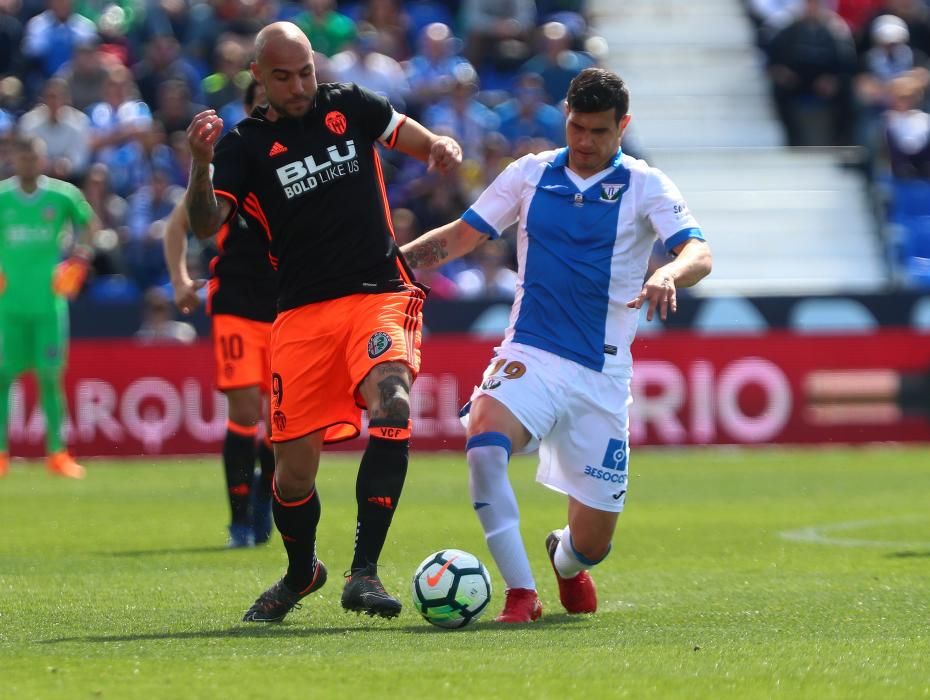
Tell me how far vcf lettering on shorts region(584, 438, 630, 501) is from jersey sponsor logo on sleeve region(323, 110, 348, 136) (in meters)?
1.71

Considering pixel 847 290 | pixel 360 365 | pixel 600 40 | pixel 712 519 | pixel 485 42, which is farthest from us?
pixel 600 40

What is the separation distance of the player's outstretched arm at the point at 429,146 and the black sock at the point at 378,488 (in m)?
1.31

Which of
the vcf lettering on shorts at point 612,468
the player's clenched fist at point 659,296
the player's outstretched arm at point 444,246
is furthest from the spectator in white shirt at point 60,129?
the player's clenched fist at point 659,296

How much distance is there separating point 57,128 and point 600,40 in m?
8.13

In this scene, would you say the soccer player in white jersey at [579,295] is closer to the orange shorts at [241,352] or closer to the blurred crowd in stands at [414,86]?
the orange shorts at [241,352]

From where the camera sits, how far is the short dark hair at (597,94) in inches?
277

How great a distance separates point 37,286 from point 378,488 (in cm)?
926

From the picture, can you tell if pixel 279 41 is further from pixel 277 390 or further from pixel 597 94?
pixel 277 390

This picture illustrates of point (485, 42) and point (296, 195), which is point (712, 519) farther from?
point (485, 42)

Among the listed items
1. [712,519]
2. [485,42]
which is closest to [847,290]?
[485,42]

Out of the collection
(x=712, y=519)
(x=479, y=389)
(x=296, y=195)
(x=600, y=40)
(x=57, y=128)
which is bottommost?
(x=712, y=519)

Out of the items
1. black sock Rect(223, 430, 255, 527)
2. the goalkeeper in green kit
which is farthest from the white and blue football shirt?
the goalkeeper in green kit

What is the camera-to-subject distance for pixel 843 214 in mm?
22703

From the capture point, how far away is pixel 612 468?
723 centimetres
